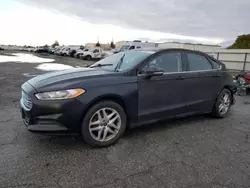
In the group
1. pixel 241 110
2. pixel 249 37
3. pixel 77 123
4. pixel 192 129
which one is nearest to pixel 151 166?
pixel 77 123

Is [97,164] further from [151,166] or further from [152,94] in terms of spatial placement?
[152,94]

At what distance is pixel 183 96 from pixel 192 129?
2.14ft

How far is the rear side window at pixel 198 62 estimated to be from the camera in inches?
170

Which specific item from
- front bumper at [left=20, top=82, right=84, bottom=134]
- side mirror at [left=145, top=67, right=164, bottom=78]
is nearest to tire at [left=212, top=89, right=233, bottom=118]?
side mirror at [left=145, top=67, right=164, bottom=78]

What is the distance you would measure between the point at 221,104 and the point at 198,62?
1156 mm

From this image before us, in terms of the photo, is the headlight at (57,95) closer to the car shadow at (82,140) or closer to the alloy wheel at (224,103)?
the car shadow at (82,140)

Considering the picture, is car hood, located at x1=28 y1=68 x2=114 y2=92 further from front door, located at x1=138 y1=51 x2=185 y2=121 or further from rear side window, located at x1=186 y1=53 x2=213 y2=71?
rear side window, located at x1=186 y1=53 x2=213 y2=71

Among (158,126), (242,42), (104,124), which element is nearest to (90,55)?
(242,42)

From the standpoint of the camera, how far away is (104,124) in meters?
3.26

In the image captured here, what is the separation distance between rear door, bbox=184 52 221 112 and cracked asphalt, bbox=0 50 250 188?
1.70 feet

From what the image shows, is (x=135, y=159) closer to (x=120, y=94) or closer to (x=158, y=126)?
(x=120, y=94)

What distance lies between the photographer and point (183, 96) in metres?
4.12

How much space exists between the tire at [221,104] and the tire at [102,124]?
7.87 ft

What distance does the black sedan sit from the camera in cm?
298
